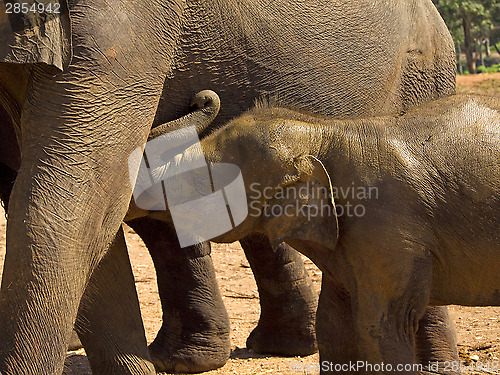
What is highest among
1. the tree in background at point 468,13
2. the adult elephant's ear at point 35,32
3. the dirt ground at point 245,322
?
the tree in background at point 468,13

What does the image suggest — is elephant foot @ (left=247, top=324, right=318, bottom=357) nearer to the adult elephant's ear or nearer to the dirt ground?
the dirt ground

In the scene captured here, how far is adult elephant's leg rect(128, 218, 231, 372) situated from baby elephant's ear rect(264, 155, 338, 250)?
1.22 metres

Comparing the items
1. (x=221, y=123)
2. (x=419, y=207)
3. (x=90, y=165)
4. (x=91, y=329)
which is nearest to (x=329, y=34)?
(x=221, y=123)

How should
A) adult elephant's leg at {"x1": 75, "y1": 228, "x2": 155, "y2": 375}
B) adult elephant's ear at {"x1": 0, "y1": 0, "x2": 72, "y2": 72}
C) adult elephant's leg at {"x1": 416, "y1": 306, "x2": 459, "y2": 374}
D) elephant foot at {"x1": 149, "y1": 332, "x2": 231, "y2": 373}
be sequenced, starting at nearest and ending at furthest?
adult elephant's ear at {"x1": 0, "y1": 0, "x2": 72, "y2": 72} → adult elephant's leg at {"x1": 75, "y1": 228, "x2": 155, "y2": 375} → adult elephant's leg at {"x1": 416, "y1": 306, "x2": 459, "y2": 374} → elephant foot at {"x1": 149, "y1": 332, "x2": 231, "y2": 373}

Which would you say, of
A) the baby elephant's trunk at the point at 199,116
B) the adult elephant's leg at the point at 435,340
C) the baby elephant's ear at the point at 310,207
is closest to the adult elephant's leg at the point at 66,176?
the baby elephant's trunk at the point at 199,116

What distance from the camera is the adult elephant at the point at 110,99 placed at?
250 centimetres

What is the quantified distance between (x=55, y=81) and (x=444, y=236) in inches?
52.8

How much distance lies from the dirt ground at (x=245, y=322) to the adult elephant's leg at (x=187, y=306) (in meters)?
0.12

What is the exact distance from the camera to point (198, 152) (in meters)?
2.80

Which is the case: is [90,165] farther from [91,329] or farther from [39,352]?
[91,329]

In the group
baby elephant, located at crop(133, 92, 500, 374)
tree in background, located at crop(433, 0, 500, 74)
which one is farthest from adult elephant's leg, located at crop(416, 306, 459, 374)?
tree in background, located at crop(433, 0, 500, 74)

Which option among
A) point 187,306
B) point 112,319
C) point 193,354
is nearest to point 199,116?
point 112,319

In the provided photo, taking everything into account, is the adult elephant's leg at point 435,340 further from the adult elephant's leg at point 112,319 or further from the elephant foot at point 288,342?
the adult elephant's leg at point 112,319

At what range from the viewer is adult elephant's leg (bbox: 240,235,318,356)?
13.8 ft
